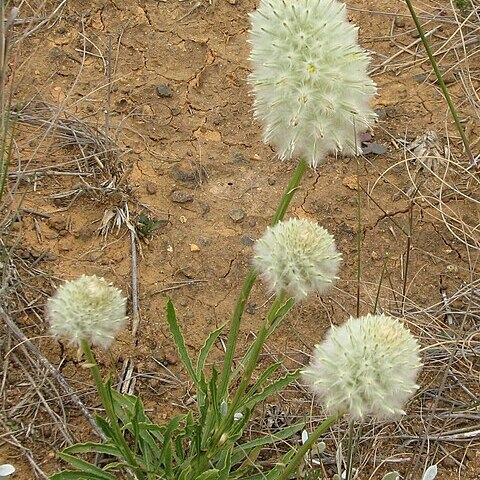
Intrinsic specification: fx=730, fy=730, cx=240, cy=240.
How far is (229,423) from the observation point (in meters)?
2.36

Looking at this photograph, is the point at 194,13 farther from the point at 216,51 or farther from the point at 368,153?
the point at 368,153

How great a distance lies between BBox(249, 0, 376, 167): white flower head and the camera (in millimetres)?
1898

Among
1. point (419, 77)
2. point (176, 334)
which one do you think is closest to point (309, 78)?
point (176, 334)

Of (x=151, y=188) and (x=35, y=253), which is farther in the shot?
(x=151, y=188)

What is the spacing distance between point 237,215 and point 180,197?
29 centimetres

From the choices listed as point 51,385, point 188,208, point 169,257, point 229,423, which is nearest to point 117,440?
point 229,423

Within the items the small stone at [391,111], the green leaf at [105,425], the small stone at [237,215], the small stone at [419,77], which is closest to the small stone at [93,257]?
the small stone at [237,215]

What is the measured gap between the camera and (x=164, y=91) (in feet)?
13.0

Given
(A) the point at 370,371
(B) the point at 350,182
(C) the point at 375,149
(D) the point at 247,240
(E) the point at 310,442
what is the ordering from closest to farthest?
(A) the point at 370,371 < (E) the point at 310,442 < (D) the point at 247,240 < (B) the point at 350,182 < (C) the point at 375,149

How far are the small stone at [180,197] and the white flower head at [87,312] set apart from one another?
1497 millimetres

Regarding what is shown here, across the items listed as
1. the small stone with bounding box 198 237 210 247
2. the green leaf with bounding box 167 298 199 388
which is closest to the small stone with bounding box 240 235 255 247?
the small stone with bounding box 198 237 210 247

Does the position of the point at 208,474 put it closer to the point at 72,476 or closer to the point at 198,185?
the point at 72,476

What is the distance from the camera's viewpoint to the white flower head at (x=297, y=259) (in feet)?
6.51

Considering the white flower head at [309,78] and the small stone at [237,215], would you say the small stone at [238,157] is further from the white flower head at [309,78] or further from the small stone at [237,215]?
the white flower head at [309,78]
